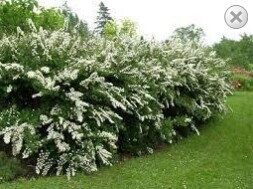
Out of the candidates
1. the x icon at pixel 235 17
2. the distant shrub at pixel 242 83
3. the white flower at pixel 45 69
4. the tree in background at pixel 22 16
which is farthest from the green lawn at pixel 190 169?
the distant shrub at pixel 242 83

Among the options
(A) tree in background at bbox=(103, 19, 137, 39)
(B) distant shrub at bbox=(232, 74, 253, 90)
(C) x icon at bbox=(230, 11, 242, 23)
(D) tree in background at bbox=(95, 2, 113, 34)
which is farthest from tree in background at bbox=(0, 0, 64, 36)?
(D) tree in background at bbox=(95, 2, 113, 34)

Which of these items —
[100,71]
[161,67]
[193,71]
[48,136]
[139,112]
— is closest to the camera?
[48,136]

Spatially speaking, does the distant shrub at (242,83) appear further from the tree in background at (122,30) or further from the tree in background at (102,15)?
the tree in background at (102,15)

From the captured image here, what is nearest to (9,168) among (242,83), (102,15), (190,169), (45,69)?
(45,69)

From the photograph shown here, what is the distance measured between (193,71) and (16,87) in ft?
14.0

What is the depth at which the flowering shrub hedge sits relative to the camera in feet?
28.6

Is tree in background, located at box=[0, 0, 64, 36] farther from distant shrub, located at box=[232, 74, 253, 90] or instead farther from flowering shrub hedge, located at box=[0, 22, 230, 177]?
distant shrub, located at box=[232, 74, 253, 90]

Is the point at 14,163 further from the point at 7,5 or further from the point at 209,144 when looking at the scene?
the point at 7,5

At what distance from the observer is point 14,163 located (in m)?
8.62

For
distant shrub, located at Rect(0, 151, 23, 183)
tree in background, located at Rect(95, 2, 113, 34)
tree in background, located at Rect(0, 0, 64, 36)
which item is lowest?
distant shrub, located at Rect(0, 151, 23, 183)

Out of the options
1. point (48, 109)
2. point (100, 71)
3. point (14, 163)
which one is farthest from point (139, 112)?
point (14, 163)

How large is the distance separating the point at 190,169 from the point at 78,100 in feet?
7.44

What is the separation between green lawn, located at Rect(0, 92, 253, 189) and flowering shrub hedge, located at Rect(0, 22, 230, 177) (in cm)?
32

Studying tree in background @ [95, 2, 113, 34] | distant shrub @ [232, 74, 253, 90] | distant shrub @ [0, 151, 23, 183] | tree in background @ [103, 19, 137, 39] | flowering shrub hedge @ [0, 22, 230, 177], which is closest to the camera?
distant shrub @ [0, 151, 23, 183]
